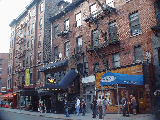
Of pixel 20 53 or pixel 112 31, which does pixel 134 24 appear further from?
pixel 20 53

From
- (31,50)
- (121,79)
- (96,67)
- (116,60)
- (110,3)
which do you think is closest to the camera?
(121,79)

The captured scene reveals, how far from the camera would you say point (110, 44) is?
2130cm

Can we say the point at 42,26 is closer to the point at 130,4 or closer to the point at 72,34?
the point at 72,34

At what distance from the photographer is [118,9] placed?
840 inches

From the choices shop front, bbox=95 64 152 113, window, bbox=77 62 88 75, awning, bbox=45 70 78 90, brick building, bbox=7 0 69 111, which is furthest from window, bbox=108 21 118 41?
brick building, bbox=7 0 69 111

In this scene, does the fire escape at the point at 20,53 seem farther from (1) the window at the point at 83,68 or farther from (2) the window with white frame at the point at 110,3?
(2) the window with white frame at the point at 110,3

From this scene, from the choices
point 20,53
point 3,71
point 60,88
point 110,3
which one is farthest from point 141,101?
point 3,71

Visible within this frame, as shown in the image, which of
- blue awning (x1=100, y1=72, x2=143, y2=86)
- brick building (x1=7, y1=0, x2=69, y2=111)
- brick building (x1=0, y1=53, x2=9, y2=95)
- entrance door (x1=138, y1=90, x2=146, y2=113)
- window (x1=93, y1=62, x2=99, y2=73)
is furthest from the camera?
brick building (x1=0, y1=53, x2=9, y2=95)

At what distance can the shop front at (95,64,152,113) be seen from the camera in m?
15.9

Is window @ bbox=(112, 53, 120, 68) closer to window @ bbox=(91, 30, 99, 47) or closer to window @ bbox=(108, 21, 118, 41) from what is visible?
window @ bbox=(108, 21, 118, 41)

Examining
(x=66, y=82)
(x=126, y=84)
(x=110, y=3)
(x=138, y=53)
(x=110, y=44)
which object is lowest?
(x=126, y=84)

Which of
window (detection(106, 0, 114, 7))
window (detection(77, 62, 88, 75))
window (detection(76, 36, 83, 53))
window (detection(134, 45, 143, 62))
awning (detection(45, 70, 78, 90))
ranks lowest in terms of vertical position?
awning (detection(45, 70, 78, 90))

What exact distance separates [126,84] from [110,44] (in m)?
5.39

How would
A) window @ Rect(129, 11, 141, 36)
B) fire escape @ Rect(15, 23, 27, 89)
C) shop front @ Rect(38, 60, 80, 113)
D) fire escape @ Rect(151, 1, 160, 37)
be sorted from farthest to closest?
fire escape @ Rect(15, 23, 27, 89) < shop front @ Rect(38, 60, 80, 113) < window @ Rect(129, 11, 141, 36) < fire escape @ Rect(151, 1, 160, 37)
